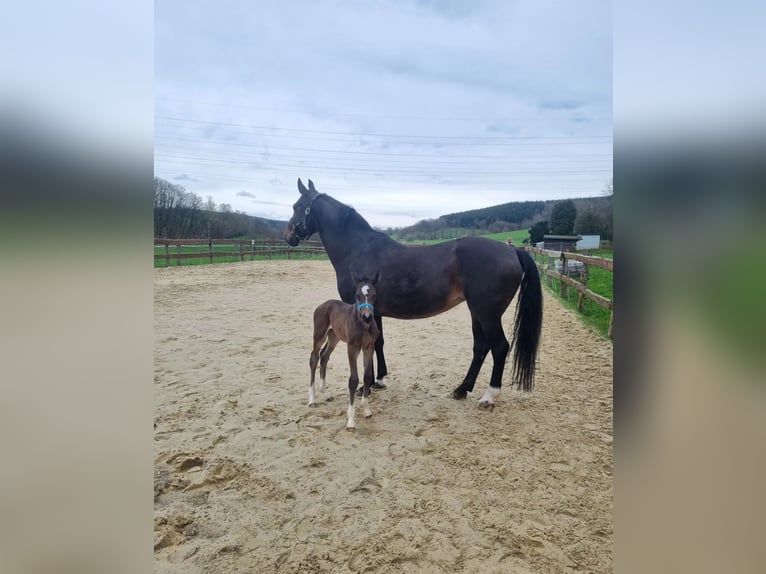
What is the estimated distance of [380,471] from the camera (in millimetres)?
2592

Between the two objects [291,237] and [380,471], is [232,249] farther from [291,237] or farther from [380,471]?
[380,471]

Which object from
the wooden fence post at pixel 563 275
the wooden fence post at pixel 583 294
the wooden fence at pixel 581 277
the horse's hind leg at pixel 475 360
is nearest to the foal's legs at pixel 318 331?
the horse's hind leg at pixel 475 360

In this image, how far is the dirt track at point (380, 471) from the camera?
1868mm

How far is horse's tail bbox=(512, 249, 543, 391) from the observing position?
12.2ft

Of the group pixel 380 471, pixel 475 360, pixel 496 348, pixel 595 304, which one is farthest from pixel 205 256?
pixel 380 471

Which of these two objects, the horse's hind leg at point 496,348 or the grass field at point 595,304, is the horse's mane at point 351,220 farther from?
the grass field at point 595,304

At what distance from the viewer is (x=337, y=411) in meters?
3.54

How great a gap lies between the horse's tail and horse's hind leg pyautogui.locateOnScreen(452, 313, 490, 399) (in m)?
0.34

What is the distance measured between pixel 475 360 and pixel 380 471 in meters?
1.81

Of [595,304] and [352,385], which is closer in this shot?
[352,385]

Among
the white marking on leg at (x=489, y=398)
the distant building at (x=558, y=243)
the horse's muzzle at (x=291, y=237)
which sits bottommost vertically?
the white marking on leg at (x=489, y=398)
